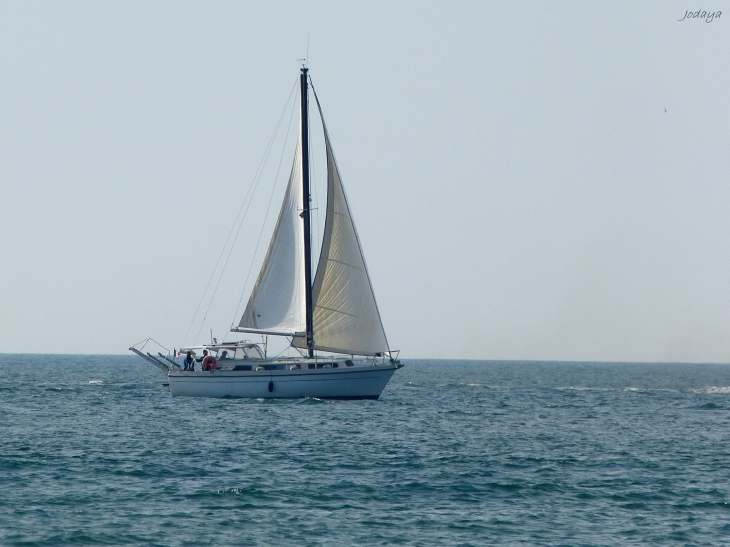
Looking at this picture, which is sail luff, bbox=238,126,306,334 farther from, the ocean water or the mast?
the ocean water

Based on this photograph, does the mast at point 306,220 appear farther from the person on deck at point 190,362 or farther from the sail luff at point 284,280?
the person on deck at point 190,362

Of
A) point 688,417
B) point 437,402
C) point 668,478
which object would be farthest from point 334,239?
point 668,478

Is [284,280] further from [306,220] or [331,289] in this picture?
[306,220]

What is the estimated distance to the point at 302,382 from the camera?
175ft

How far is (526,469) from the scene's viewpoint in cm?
3278

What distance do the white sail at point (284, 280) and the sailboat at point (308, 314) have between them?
0.18 ft

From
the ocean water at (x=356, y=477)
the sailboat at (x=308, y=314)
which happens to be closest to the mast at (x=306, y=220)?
the sailboat at (x=308, y=314)

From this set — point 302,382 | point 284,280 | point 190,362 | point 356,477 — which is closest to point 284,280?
point 284,280

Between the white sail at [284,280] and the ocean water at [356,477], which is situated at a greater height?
the white sail at [284,280]

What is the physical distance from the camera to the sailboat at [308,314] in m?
54.0

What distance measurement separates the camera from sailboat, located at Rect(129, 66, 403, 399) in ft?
177

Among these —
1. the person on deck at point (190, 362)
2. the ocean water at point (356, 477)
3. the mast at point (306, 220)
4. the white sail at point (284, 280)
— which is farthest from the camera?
the person on deck at point (190, 362)

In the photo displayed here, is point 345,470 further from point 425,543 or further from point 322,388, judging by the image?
point 322,388

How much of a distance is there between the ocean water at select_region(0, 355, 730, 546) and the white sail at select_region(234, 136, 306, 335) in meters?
5.26
